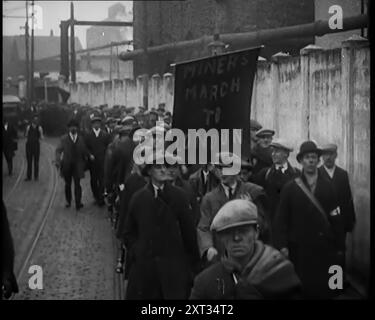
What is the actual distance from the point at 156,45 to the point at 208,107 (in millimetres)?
15787

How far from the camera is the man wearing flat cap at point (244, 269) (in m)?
3.99

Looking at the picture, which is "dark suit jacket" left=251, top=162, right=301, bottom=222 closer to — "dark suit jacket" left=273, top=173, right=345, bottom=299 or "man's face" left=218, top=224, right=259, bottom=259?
"dark suit jacket" left=273, top=173, right=345, bottom=299

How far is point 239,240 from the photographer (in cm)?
418

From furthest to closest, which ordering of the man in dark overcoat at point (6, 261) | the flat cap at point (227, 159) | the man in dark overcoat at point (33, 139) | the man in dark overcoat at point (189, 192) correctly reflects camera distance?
the man in dark overcoat at point (33, 139) → the man in dark overcoat at point (189, 192) → the flat cap at point (227, 159) → the man in dark overcoat at point (6, 261)

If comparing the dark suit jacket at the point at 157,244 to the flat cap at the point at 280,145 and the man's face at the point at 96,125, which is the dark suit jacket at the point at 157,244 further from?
the man's face at the point at 96,125

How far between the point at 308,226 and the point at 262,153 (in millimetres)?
2047

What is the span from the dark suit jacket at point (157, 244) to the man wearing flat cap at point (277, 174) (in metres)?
1.66

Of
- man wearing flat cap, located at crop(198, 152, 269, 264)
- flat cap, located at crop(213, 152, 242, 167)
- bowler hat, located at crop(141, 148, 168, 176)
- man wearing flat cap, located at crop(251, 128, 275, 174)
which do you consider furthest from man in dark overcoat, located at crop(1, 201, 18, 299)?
man wearing flat cap, located at crop(251, 128, 275, 174)

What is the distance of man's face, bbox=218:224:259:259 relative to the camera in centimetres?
415

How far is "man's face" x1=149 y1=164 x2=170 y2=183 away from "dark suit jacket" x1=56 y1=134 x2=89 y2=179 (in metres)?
5.86

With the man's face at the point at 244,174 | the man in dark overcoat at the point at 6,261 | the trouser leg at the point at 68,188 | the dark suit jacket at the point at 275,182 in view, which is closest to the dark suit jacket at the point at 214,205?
the man's face at the point at 244,174
